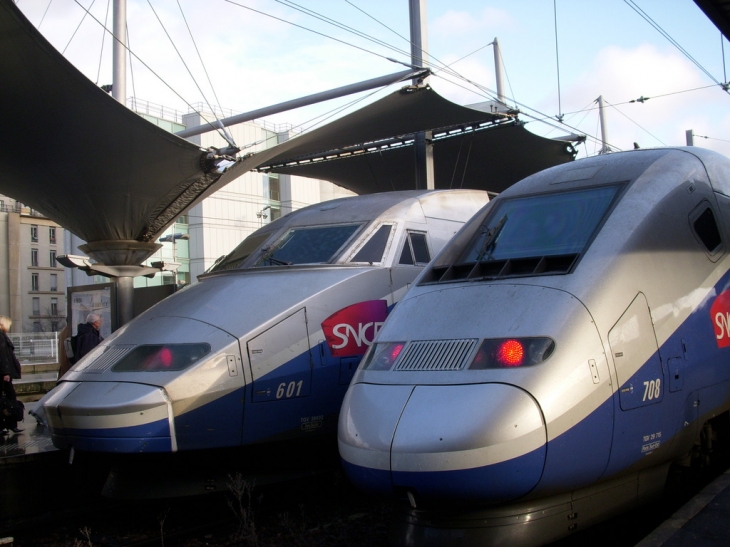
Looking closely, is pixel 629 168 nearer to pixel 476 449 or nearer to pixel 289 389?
pixel 476 449

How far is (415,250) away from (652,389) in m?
3.66

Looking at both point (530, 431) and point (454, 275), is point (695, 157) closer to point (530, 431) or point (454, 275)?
point (454, 275)

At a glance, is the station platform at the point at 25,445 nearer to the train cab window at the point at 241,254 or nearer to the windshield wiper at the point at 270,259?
the train cab window at the point at 241,254

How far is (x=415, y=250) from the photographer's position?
812 centimetres

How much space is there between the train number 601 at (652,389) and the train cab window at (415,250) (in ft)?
11.2

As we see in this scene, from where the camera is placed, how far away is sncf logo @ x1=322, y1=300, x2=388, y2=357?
709 centimetres

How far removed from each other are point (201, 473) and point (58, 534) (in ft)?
5.34

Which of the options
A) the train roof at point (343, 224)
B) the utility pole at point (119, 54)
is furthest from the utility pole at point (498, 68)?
the train roof at point (343, 224)

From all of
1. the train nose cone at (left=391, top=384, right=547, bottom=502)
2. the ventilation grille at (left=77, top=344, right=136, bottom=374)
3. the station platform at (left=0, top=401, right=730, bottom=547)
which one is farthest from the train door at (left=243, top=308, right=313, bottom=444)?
the station platform at (left=0, top=401, right=730, bottom=547)

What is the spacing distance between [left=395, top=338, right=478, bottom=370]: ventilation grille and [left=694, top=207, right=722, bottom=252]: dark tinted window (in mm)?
2259

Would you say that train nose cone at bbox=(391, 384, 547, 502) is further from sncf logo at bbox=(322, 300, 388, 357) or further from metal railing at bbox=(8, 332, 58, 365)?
metal railing at bbox=(8, 332, 58, 365)

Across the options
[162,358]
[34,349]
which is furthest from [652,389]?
[34,349]

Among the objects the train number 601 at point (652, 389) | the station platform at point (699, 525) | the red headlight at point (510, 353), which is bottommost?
the station platform at point (699, 525)

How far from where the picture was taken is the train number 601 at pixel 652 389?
4.79 meters
